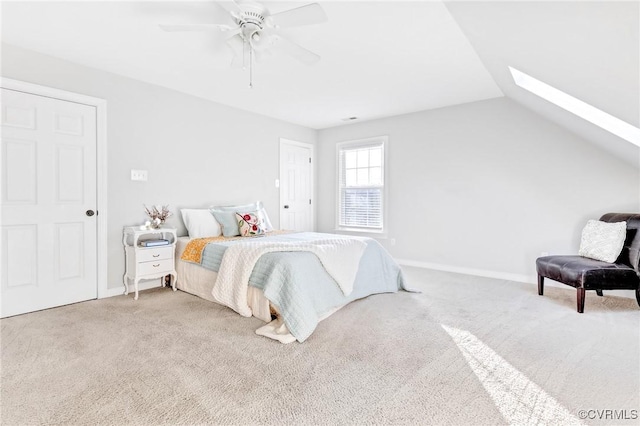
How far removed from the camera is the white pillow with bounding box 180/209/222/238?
389 cm

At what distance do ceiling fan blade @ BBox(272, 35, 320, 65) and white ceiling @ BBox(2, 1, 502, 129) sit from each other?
0.73ft

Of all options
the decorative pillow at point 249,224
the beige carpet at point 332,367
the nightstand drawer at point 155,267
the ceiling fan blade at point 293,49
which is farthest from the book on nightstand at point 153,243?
the ceiling fan blade at point 293,49

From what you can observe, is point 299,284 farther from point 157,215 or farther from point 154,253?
point 157,215

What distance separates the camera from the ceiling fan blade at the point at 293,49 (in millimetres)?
2260

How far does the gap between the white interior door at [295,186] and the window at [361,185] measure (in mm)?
607

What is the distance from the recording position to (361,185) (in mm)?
5637

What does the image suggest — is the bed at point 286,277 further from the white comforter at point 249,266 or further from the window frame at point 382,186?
the window frame at point 382,186

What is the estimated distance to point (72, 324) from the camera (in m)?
2.64

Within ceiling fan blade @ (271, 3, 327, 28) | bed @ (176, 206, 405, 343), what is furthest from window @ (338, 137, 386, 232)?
ceiling fan blade @ (271, 3, 327, 28)

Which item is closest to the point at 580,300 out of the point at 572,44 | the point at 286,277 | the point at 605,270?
the point at 605,270

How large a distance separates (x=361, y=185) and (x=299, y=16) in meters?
3.83

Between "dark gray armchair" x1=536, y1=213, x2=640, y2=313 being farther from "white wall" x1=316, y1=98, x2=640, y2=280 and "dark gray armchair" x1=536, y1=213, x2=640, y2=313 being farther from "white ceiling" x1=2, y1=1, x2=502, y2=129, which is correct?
"white ceiling" x1=2, y1=1, x2=502, y2=129

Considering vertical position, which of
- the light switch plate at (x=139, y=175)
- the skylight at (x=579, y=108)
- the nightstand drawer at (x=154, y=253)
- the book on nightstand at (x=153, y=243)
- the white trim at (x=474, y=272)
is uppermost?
the skylight at (x=579, y=108)

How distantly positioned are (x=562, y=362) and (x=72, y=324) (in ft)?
12.1
